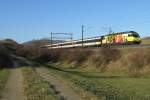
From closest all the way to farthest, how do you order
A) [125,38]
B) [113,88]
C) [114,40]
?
[113,88], [125,38], [114,40]

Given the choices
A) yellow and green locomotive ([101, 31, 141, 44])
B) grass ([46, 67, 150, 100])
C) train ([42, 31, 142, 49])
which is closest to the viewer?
grass ([46, 67, 150, 100])

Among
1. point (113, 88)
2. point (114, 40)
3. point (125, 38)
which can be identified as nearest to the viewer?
point (113, 88)

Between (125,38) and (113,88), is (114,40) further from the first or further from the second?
(113,88)

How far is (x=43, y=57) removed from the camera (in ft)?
331

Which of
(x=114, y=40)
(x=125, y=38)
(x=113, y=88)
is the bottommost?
(x=113, y=88)

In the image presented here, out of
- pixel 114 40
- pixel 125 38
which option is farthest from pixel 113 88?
pixel 114 40

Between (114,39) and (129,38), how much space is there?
801cm

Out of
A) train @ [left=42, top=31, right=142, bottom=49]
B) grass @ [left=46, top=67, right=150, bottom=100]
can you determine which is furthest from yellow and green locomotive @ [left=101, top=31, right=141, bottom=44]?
grass @ [left=46, top=67, right=150, bottom=100]

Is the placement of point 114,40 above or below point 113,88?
above

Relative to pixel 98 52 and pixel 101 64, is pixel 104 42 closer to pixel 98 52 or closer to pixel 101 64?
pixel 98 52

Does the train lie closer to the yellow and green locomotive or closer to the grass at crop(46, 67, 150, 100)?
the yellow and green locomotive

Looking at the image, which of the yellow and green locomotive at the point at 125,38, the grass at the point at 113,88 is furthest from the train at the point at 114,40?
the grass at the point at 113,88

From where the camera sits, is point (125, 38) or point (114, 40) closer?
point (125, 38)

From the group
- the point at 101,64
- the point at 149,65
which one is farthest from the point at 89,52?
the point at 149,65
